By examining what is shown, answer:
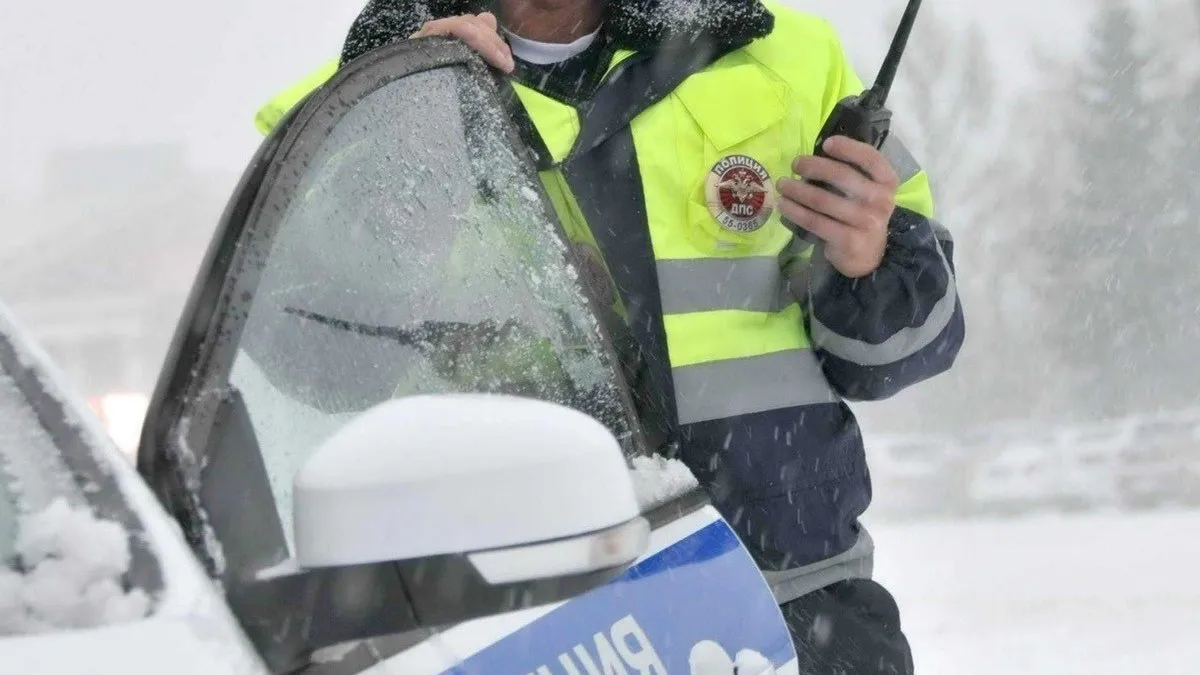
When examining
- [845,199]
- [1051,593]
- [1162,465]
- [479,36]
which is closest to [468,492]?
[479,36]

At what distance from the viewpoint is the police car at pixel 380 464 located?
1.01 m

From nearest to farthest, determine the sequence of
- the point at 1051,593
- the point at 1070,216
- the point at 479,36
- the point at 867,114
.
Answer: the point at 479,36, the point at 867,114, the point at 1051,593, the point at 1070,216

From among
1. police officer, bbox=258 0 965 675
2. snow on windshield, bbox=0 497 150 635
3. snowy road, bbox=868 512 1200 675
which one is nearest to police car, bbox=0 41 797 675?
snow on windshield, bbox=0 497 150 635

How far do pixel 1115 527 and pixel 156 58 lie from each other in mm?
20728

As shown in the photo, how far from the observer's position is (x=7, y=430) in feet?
3.57

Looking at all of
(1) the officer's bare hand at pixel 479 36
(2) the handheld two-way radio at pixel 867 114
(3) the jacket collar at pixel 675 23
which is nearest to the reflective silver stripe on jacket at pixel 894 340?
(2) the handheld two-way radio at pixel 867 114

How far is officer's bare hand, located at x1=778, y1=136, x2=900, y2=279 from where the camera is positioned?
6.88ft

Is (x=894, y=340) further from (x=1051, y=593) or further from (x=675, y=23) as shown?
(x=1051, y=593)

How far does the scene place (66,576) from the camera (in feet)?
3.30

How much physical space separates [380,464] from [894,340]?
1.40 metres

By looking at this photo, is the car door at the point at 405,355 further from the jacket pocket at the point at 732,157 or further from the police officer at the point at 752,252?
the jacket pocket at the point at 732,157

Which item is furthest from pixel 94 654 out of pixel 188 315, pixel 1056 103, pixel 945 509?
pixel 1056 103

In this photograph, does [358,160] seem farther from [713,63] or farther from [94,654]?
[713,63]

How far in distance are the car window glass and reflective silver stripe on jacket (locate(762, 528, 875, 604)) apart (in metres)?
0.66
